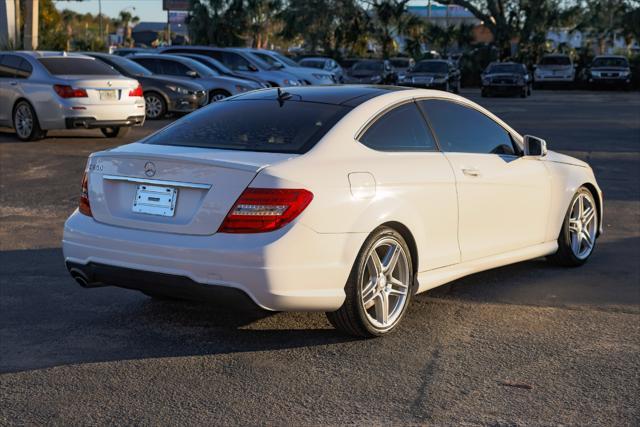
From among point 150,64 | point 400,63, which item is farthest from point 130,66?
point 400,63

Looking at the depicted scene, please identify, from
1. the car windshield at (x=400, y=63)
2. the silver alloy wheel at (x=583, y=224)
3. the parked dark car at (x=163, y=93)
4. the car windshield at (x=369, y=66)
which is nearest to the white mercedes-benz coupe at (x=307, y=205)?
the silver alloy wheel at (x=583, y=224)

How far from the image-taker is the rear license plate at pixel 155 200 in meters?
5.52

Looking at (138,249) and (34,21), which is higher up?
(34,21)

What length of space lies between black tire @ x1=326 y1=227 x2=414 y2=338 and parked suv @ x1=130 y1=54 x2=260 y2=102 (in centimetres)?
1848

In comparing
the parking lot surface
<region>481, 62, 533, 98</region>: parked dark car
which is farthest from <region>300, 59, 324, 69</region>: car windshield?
the parking lot surface

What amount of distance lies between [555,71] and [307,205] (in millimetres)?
46136

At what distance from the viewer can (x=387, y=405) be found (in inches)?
185

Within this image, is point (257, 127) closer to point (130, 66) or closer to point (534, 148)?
point (534, 148)

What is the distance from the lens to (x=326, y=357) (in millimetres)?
5488

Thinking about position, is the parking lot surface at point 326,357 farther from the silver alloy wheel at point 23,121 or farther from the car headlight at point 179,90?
the car headlight at point 179,90

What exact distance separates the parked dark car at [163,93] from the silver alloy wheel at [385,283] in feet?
56.3

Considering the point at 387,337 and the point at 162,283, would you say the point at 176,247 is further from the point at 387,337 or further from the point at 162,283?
the point at 387,337

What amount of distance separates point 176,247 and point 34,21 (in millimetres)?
27873

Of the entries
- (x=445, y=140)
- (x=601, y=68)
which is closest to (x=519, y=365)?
(x=445, y=140)
